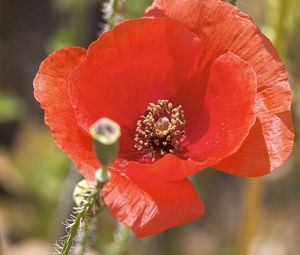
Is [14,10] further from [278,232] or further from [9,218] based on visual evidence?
[278,232]

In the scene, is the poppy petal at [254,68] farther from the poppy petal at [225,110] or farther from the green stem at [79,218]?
the green stem at [79,218]

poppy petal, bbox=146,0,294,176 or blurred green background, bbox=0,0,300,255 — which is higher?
poppy petal, bbox=146,0,294,176

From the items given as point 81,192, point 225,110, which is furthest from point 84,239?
point 225,110

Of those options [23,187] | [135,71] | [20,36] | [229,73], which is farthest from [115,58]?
[20,36]

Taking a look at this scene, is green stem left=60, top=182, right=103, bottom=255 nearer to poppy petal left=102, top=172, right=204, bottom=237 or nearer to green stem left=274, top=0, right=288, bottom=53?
poppy petal left=102, top=172, right=204, bottom=237

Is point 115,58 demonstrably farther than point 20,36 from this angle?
No

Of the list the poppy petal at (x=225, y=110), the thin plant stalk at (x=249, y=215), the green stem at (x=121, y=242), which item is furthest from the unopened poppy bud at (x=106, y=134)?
the thin plant stalk at (x=249, y=215)

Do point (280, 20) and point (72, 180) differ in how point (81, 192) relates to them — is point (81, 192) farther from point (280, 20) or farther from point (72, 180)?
point (72, 180)

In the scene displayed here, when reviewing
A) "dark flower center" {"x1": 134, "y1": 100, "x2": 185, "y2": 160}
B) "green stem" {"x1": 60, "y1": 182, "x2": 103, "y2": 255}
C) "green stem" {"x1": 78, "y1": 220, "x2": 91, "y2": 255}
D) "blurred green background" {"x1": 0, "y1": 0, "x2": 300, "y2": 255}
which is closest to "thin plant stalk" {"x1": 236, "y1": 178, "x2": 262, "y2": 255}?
"blurred green background" {"x1": 0, "y1": 0, "x2": 300, "y2": 255}
